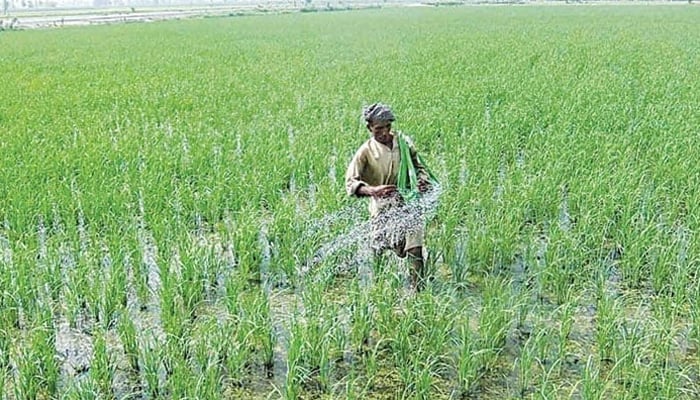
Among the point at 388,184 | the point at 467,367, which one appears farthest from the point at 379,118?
the point at 467,367

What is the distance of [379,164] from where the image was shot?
133 inches

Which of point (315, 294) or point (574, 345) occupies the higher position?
point (315, 294)

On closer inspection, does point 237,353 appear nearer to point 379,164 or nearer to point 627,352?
point 379,164

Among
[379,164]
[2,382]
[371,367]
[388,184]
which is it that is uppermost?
[379,164]

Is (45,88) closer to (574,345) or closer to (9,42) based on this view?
(574,345)

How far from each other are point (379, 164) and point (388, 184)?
12 cm

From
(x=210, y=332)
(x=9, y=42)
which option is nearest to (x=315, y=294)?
(x=210, y=332)

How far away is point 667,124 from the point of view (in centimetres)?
642

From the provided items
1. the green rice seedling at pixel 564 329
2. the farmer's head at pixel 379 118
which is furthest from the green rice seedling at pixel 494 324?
the farmer's head at pixel 379 118

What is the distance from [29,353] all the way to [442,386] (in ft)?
5.37

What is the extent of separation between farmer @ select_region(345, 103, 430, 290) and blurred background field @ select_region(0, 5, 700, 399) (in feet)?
0.61

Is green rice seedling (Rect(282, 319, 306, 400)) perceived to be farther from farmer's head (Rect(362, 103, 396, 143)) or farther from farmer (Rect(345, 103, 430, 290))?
farmer's head (Rect(362, 103, 396, 143))

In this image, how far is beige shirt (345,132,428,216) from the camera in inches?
132

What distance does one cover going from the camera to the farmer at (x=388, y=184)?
3316 mm
